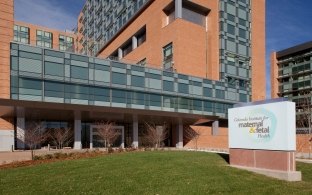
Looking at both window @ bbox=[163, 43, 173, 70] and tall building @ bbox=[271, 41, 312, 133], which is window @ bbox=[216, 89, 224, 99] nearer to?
window @ bbox=[163, 43, 173, 70]

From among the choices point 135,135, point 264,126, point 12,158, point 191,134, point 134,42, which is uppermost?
point 134,42

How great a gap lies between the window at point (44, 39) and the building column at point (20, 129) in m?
65.5

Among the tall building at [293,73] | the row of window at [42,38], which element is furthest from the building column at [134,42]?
the tall building at [293,73]

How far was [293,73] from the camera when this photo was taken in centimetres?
9012

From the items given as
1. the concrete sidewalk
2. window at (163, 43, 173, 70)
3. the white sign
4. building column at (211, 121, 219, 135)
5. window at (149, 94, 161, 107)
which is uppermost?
window at (163, 43, 173, 70)

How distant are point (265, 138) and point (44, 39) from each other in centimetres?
9978

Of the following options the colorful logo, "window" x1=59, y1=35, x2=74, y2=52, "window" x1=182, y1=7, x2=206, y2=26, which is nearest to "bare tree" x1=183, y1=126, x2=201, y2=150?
"window" x1=182, y1=7, x2=206, y2=26

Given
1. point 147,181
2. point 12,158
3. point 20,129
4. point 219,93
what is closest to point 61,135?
point 20,129

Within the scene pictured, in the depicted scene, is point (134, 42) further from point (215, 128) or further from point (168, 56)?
point (215, 128)

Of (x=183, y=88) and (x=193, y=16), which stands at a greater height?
(x=193, y=16)

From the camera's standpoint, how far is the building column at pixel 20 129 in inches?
1615

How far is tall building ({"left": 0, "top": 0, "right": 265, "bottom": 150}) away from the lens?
1524 inches

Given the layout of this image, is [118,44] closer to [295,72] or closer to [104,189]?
[295,72]

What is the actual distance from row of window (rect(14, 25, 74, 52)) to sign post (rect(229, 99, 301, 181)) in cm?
8668
